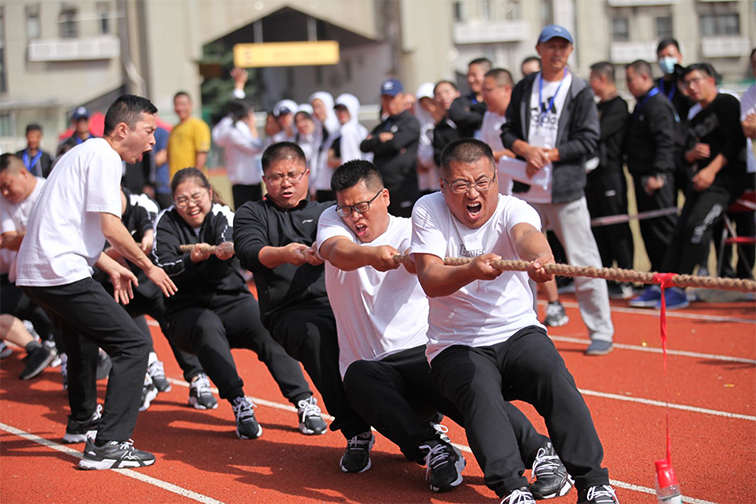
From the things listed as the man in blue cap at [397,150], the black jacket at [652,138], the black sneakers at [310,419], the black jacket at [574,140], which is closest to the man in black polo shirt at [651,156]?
the black jacket at [652,138]

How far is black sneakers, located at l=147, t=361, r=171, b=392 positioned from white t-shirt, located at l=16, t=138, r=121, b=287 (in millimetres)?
2002

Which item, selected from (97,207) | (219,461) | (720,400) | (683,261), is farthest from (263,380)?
(683,261)

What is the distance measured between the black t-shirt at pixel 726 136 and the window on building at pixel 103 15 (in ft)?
100

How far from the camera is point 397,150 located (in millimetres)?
9969

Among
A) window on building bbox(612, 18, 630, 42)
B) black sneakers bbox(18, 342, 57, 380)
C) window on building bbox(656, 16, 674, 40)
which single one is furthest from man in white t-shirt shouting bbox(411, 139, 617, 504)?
window on building bbox(656, 16, 674, 40)

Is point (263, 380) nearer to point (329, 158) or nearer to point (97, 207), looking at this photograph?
point (97, 207)

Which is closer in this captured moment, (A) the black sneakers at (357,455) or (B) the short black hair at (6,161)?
(A) the black sneakers at (357,455)

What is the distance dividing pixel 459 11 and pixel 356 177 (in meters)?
36.1

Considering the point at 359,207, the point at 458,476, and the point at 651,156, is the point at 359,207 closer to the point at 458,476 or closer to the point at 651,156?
the point at 458,476

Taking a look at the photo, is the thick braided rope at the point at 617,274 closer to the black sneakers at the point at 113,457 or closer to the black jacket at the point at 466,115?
the black sneakers at the point at 113,457

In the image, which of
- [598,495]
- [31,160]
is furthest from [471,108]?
[598,495]

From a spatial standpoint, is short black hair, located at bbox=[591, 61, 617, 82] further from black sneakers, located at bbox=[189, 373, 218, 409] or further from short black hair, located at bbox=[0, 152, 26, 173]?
short black hair, located at bbox=[0, 152, 26, 173]

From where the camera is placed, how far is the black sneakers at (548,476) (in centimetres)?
408

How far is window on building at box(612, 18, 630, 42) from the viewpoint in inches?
1586
